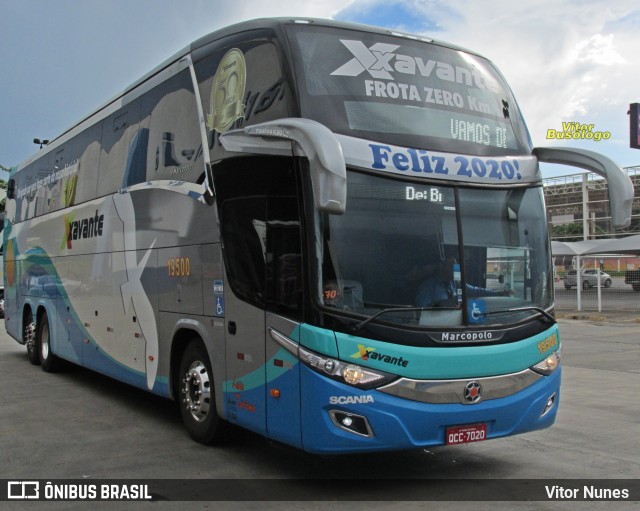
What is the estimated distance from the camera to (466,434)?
17.8 feet

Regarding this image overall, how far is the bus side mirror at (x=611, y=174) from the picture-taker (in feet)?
19.6

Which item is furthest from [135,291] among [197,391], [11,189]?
[11,189]

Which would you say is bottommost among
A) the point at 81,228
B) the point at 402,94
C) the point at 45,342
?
the point at 45,342

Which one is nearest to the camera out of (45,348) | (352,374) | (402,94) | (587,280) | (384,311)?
(352,374)

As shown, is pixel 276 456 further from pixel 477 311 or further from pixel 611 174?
pixel 611 174

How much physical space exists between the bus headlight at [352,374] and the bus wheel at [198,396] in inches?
81.4

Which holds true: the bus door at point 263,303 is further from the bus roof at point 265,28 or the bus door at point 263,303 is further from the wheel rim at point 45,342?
the wheel rim at point 45,342

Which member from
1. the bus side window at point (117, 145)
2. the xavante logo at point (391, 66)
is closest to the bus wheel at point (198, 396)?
the bus side window at point (117, 145)

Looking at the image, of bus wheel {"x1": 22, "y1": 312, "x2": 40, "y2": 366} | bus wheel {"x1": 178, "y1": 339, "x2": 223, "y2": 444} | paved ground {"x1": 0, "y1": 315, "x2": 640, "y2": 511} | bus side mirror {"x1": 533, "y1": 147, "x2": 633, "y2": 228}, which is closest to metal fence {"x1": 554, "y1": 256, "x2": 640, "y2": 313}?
paved ground {"x1": 0, "y1": 315, "x2": 640, "y2": 511}

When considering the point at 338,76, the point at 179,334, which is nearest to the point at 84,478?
the point at 179,334

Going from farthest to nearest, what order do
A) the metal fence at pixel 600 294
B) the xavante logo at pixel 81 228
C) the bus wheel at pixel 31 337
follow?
the metal fence at pixel 600 294 → the bus wheel at pixel 31 337 → the xavante logo at pixel 81 228

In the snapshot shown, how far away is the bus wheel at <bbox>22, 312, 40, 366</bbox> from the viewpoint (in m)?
13.3

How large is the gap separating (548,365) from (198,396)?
341 centimetres

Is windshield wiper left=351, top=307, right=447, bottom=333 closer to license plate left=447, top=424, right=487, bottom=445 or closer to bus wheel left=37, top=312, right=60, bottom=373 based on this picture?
license plate left=447, top=424, right=487, bottom=445
